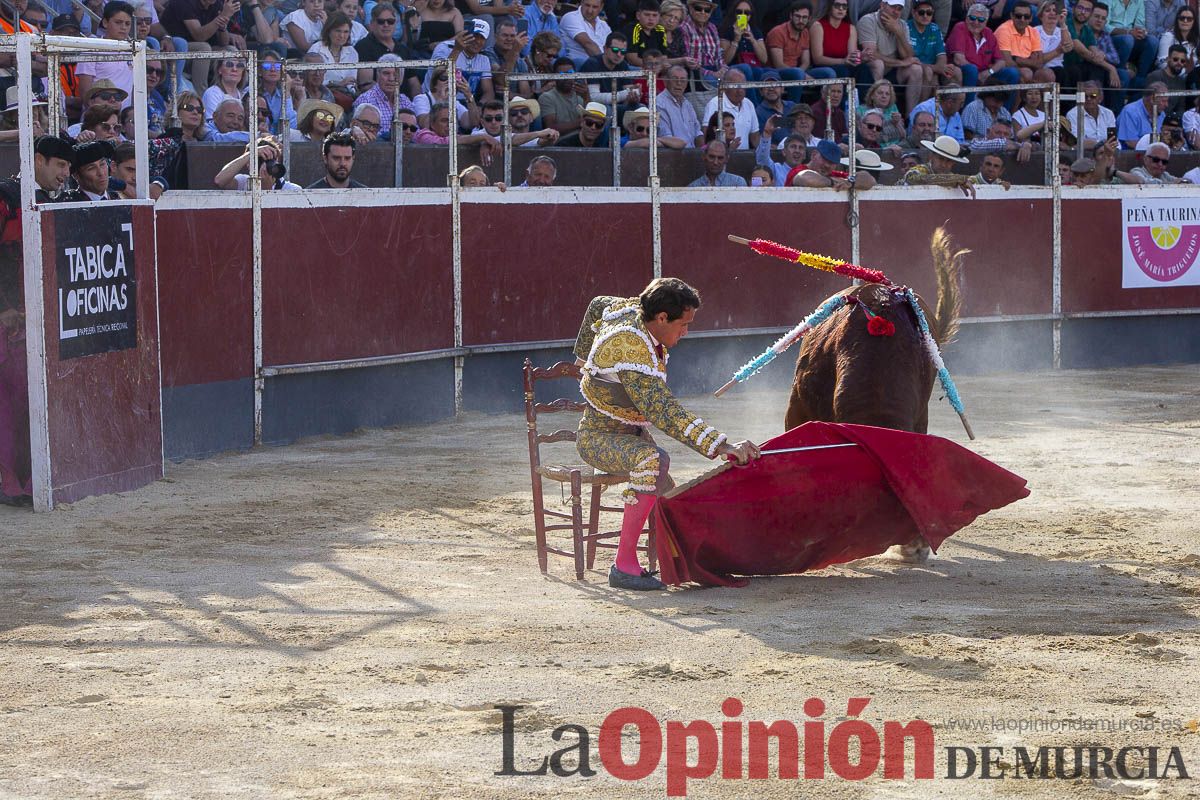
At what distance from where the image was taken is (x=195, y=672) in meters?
4.96

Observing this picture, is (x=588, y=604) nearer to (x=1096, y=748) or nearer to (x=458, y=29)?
(x=1096, y=748)

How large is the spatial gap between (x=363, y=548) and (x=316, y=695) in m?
2.24

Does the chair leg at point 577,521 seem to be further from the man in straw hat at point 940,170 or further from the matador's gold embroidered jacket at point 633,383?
the man in straw hat at point 940,170

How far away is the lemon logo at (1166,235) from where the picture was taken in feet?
49.8

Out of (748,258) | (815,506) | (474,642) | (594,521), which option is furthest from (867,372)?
(748,258)

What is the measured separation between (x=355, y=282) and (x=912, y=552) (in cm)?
492

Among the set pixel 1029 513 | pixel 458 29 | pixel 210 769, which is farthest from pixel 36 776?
pixel 458 29

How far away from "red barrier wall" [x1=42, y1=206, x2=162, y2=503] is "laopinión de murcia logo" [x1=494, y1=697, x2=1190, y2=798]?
164 inches

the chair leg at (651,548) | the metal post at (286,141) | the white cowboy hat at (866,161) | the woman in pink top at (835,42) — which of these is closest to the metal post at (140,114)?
the metal post at (286,141)

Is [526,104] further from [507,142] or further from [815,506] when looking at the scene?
[815,506]

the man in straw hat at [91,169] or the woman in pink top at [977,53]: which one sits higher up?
the woman in pink top at [977,53]

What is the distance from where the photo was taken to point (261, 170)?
1002cm

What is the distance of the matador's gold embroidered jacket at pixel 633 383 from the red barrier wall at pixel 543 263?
5130 mm

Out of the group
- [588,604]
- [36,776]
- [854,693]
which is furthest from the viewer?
[588,604]
